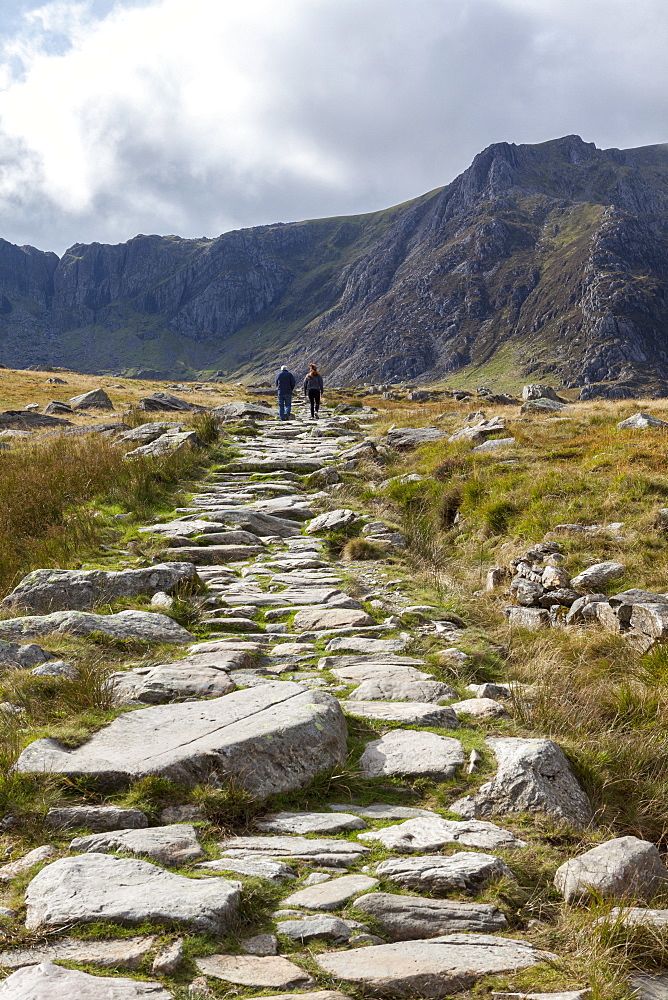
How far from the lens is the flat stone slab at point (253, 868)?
3.05m

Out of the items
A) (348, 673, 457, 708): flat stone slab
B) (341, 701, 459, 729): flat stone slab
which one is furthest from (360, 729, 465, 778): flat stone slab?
(348, 673, 457, 708): flat stone slab

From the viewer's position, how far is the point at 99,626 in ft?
20.2

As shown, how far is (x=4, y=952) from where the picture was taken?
2.46 metres

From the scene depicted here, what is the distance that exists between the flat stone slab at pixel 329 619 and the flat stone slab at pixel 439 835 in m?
3.29

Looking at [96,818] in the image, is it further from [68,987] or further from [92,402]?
[92,402]

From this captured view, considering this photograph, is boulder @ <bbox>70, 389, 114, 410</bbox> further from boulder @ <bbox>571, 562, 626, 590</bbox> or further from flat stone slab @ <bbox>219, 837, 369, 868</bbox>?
flat stone slab @ <bbox>219, 837, 369, 868</bbox>

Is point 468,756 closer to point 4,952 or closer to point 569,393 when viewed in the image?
point 4,952

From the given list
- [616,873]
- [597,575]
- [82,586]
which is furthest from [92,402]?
[616,873]

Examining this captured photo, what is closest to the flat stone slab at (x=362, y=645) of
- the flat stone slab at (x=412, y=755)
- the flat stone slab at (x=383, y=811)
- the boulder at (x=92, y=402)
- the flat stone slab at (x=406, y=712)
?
the flat stone slab at (x=406, y=712)

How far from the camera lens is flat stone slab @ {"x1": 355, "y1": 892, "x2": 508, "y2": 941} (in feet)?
9.11

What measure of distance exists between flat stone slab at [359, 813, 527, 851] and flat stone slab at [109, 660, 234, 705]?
6.55 ft

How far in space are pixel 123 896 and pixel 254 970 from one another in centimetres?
70

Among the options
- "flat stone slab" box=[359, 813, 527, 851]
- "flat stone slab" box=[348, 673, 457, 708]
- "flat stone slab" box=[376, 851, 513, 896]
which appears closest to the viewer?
"flat stone slab" box=[376, 851, 513, 896]

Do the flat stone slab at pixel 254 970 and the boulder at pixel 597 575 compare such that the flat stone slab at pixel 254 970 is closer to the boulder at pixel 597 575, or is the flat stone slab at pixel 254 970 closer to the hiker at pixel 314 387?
the boulder at pixel 597 575
